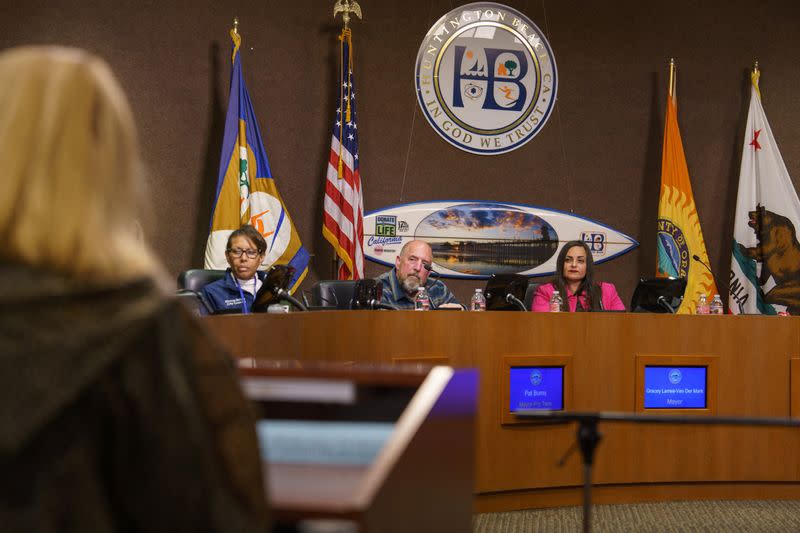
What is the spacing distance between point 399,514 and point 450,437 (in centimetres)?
28

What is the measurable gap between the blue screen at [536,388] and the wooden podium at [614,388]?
5cm

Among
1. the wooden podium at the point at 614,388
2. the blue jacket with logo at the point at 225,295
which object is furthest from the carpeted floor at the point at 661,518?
the blue jacket with logo at the point at 225,295

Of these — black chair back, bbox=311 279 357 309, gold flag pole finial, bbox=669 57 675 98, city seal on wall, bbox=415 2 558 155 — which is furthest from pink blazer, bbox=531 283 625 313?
gold flag pole finial, bbox=669 57 675 98

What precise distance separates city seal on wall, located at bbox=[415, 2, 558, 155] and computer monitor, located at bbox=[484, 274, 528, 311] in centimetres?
233

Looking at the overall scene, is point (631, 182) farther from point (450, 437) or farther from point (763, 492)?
point (450, 437)

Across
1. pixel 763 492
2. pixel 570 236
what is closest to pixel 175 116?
pixel 570 236

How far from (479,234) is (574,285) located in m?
1.45

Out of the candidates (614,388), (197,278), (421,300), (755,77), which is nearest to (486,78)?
(755,77)

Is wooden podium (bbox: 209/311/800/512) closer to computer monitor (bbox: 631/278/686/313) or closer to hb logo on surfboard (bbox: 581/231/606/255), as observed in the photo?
computer monitor (bbox: 631/278/686/313)

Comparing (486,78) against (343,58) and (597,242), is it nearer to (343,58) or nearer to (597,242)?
(343,58)

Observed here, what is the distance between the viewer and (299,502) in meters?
0.87

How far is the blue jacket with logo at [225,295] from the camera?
4238 mm

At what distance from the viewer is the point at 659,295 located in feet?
14.5

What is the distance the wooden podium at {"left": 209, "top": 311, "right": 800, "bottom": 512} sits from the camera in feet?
12.3
